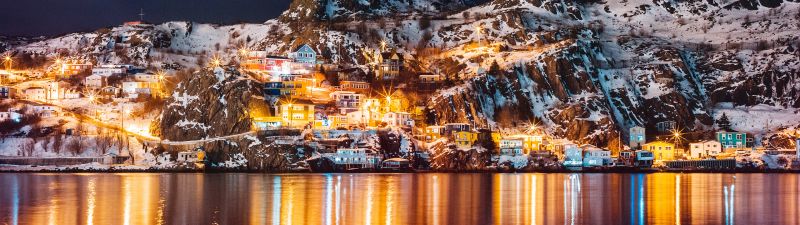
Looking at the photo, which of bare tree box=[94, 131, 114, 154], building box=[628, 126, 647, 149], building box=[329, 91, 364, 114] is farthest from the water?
building box=[628, 126, 647, 149]

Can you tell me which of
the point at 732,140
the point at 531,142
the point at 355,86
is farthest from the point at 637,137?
the point at 355,86

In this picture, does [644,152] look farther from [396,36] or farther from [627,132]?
[396,36]

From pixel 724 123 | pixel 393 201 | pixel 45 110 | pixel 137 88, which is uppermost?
pixel 137 88

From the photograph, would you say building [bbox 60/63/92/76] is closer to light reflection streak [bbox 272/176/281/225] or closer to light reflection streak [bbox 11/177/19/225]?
light reflection streak [bbox 11/177/19/225]

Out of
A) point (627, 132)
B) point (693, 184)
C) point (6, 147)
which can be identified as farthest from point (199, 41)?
point (693, 184)

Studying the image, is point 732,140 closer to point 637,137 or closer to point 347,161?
point 637,137

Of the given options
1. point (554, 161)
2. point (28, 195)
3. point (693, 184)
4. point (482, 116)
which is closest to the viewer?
point (28, 195)

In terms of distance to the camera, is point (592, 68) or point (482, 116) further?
point (592, 68)
